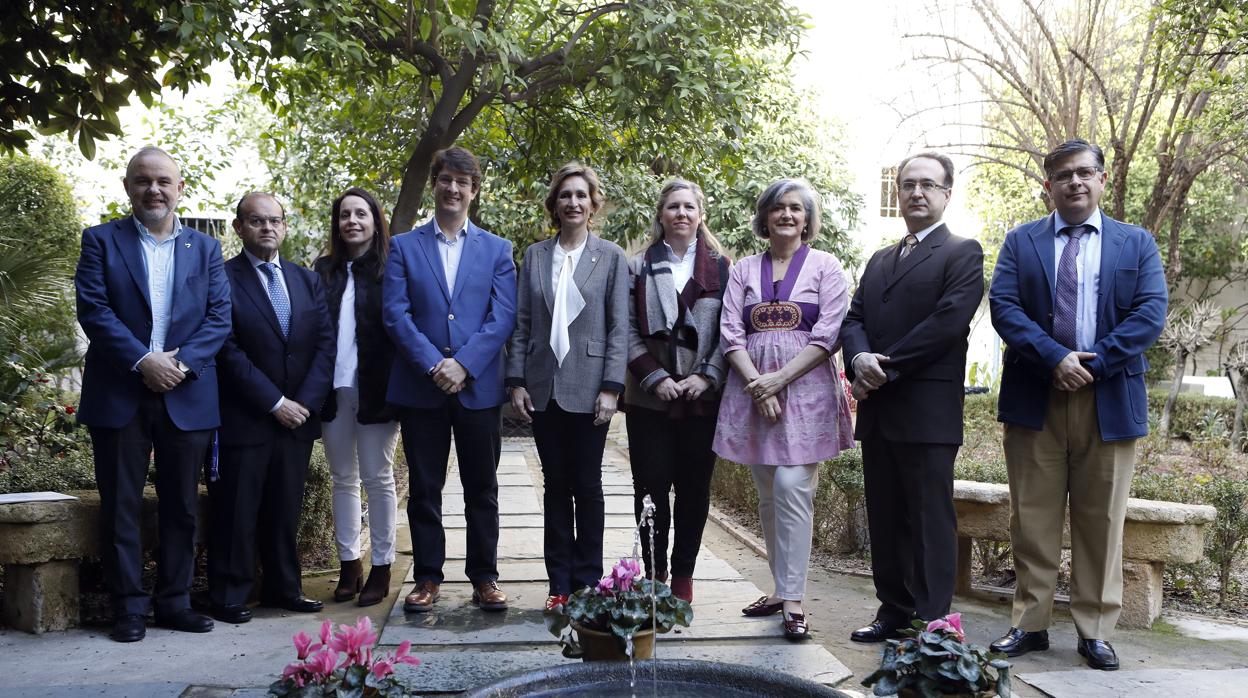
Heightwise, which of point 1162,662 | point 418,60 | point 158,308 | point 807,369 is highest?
point 418,60

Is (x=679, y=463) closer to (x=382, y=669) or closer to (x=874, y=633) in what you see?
(x=874, y=633)

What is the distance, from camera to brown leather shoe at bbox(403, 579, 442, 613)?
455 centimetres

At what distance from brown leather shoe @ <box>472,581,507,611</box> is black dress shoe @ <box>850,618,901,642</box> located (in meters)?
1.56

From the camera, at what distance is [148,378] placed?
4215mm

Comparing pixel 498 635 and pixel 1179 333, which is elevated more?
pixel 1179 333

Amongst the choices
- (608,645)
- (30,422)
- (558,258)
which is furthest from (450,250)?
(30,422)

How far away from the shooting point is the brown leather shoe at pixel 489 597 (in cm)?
460

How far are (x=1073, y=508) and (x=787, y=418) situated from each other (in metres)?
1.21

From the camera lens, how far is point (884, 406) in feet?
13.9

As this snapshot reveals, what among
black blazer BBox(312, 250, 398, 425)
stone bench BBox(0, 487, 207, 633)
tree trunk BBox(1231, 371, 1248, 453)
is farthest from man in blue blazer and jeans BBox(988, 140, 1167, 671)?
tree trunk BBox(1231, 371, 1248, 453)

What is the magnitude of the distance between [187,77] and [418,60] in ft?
5.54

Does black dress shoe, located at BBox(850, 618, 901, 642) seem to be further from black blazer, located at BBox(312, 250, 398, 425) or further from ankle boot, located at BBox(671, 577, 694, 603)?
black blazer, located at BBox(312, 250, 398, 425)

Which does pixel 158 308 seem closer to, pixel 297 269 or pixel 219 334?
pixel 219 334

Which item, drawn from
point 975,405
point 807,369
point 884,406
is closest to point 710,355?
point 807,369
